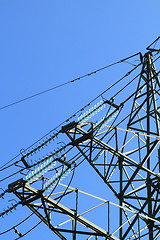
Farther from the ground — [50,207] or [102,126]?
[102,126]

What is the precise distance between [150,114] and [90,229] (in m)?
5.72

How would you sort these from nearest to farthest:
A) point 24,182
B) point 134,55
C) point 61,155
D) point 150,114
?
point 24,182, point 61,155, point 150,114, point 134,55

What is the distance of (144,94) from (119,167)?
3800 millimetres

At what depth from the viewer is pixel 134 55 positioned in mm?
27703

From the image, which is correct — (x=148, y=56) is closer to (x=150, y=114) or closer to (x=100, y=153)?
(x=150, y=114)

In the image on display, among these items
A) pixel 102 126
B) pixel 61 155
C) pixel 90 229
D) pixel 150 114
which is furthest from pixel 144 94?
pixel 90 229

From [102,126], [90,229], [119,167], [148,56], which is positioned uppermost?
[148,56]

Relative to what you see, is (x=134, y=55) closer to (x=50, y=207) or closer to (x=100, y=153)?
(x=100, y=153)

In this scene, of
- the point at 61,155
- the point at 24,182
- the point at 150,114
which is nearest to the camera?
the point at 24,182

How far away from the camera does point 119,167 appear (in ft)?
80.0

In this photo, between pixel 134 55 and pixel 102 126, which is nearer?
pixel 102 126

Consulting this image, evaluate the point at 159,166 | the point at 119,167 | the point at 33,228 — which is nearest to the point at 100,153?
the point at 119,167

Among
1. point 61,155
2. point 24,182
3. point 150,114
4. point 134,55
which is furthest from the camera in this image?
point 134,55

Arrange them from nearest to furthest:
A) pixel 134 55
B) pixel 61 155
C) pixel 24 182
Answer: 1. pixel 24 182
2. pixel 61 155
3. pixel 134 55
